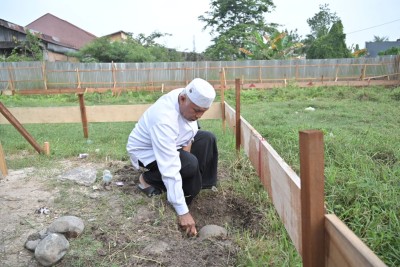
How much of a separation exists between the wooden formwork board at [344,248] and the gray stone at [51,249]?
5.43ft

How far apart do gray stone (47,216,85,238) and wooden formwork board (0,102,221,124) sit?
3414mm

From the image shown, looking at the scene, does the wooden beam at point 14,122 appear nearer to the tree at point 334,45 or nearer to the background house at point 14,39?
the background house at point 14,39

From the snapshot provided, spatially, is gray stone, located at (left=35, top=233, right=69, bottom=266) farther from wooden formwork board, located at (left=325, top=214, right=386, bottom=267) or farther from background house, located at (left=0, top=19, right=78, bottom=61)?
background house, located at (left=0, top=19, right=78, bottom=61)


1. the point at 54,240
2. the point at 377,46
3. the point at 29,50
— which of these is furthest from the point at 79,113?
the point at 377,46

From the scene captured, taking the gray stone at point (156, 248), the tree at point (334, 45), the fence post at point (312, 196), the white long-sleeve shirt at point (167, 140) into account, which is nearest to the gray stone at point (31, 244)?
the gray stone at point (156, 248)

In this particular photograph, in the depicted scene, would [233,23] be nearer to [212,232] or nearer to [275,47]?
[275,47]

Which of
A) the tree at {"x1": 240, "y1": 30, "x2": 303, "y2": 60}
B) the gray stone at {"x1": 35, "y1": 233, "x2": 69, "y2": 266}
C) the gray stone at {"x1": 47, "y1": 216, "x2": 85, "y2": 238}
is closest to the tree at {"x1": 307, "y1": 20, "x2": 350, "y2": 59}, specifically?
the tree at {"x1": 240, "y1": 30, "x2": 303, "y2": 60}

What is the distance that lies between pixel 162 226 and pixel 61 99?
1378cm

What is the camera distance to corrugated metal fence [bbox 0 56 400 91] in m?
18.0

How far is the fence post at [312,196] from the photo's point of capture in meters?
1.10

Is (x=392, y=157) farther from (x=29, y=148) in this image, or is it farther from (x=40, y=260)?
(x=29, y=148)

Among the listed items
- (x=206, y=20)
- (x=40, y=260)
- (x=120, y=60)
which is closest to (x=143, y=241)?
(x=40, y=260)

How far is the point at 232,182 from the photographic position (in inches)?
139

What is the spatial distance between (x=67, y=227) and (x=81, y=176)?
49.7 inches
